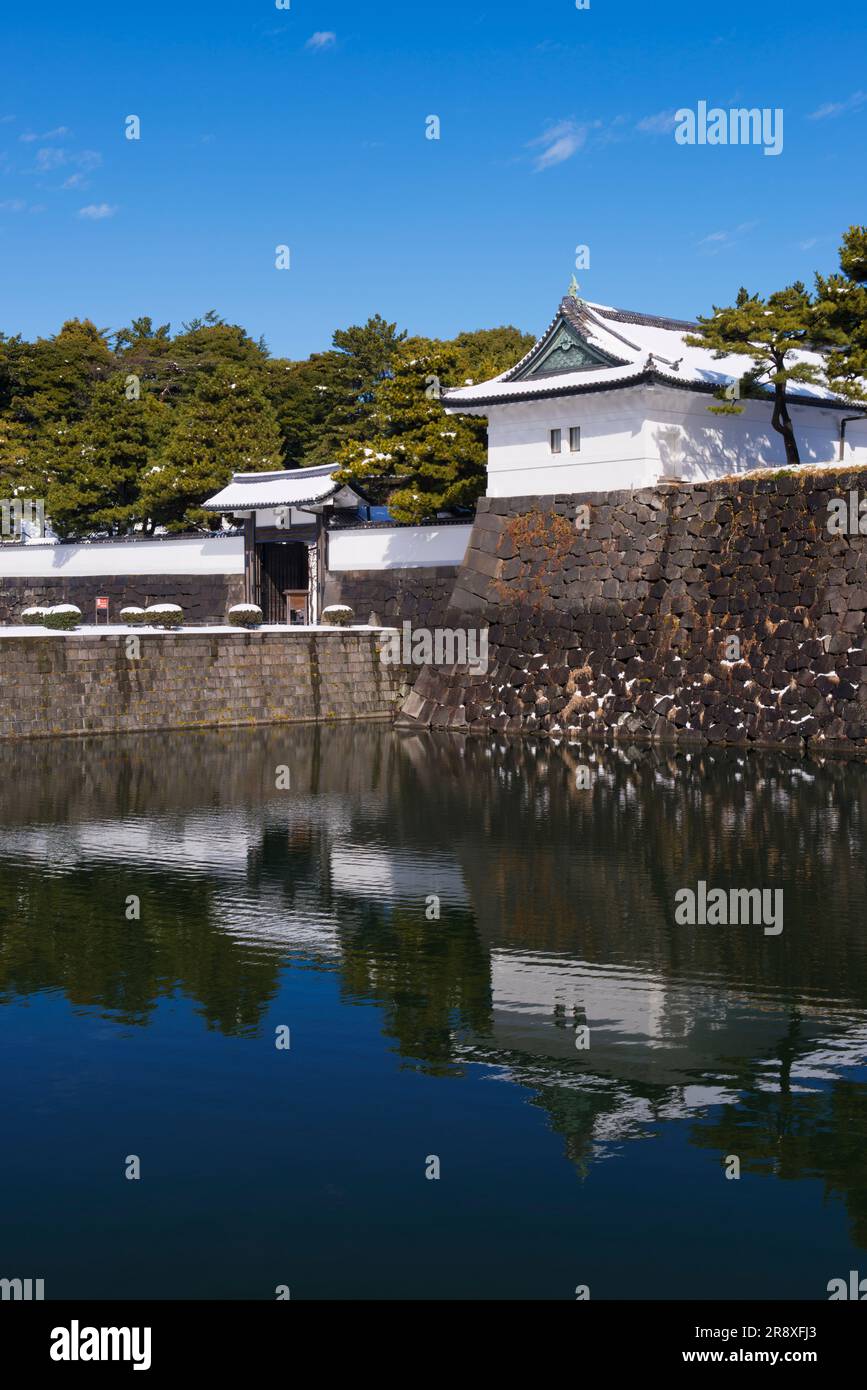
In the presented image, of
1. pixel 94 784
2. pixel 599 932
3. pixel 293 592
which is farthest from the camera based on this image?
pixel 293 592

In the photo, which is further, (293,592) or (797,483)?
(293,592)

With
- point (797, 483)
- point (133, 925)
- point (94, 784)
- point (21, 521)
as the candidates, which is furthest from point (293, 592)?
point (133, 925)

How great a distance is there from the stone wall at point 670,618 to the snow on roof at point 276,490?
7.63 meters

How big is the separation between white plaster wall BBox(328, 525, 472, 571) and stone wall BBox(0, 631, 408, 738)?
3.75 meters

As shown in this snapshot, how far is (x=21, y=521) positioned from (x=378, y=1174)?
46864mm

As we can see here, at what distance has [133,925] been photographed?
11.6 meters

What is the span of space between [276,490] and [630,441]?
12423 millimetres

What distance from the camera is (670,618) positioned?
28625 millimetres

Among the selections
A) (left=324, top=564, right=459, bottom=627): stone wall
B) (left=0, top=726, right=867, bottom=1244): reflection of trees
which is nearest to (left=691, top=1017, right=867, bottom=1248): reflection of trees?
(left=0, top=726, right=867, bottom=1244): reflection of trees

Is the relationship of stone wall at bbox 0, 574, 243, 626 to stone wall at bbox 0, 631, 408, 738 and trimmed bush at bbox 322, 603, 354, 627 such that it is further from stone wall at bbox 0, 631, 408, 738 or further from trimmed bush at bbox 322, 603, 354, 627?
stone wall at bbox 0, 631, 408, 738

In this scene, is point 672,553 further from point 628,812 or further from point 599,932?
point 599,932

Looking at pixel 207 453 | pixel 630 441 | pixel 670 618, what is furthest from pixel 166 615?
pixel 207 453

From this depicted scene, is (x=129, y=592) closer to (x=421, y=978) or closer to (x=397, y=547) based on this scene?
(x=397, y=547)

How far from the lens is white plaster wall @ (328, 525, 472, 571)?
120 feet
